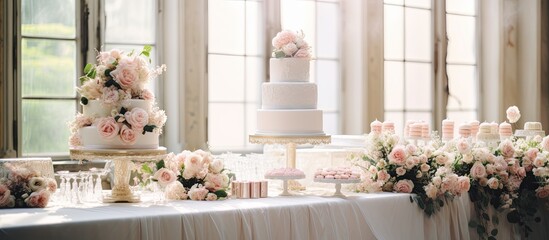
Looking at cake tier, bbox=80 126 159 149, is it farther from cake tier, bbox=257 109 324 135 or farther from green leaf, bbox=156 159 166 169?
cake tier, bbox=257 109 324 135

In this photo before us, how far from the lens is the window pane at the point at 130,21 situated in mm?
7082

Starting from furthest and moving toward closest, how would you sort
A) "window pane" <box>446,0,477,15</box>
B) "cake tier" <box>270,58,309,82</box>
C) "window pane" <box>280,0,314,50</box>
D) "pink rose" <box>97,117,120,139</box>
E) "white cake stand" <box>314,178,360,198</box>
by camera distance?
"window pane" <box>446,0,477,15</box> < "window pane" <box>280,0,314,50</box> < "cake tier" <box>270,58,309,82</box> < "white cake stand" <box>314,178,360,198</box> < "pink rose" <box>97,117,120,139</box>

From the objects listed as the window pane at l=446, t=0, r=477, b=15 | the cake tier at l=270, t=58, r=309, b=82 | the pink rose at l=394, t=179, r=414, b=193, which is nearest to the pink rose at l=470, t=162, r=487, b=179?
the pink rose at l=394, t=179, r=414, b=193

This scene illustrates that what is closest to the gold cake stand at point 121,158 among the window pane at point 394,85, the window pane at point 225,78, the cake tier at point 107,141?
the cake tier at point 107,141

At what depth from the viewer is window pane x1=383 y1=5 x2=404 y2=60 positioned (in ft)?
28.8

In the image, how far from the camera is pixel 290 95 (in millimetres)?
5863

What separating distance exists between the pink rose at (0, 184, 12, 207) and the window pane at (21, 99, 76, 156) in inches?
83.0

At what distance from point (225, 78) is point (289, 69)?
192 centimetres

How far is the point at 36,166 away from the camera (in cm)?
514

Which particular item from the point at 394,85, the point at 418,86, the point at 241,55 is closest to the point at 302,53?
the point at 241,55

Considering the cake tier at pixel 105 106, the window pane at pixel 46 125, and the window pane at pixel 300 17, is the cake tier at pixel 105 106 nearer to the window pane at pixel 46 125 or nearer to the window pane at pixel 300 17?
the window pane at pixel 46 125

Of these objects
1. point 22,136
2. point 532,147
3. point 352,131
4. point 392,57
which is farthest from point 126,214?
point 392,57

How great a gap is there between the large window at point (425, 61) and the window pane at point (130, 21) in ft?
8.56

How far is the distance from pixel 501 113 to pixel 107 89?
223 inches
